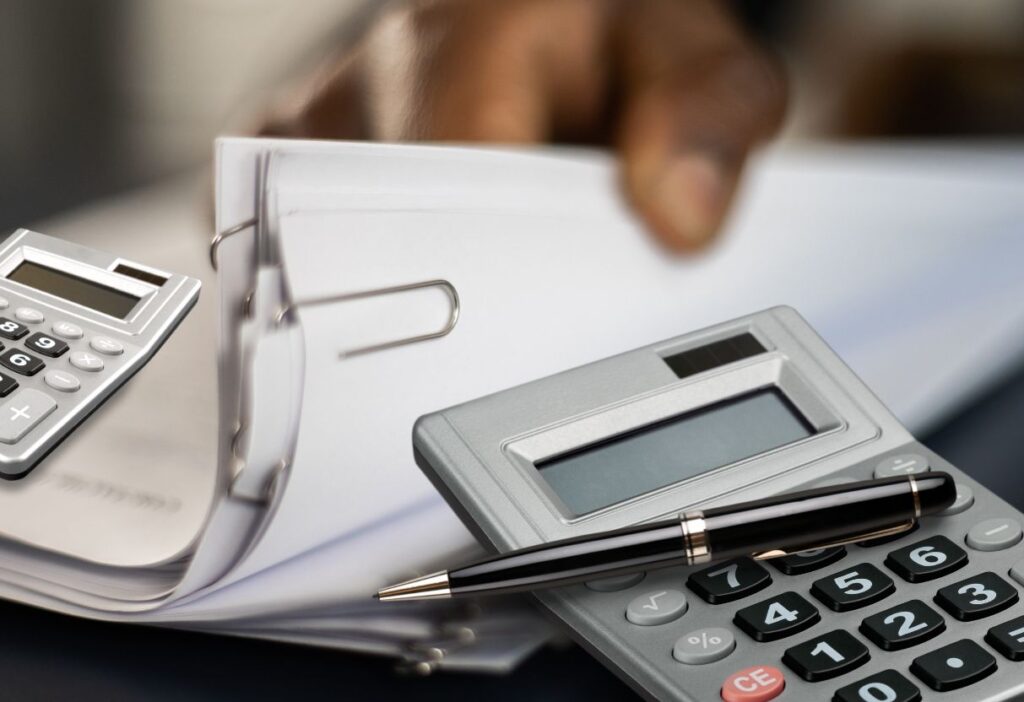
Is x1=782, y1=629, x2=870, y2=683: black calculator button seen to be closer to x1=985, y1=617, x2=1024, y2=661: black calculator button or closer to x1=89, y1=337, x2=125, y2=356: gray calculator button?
x1=985, y1=617, x2=1024, y2=661: black calculator button

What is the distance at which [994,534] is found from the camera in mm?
299

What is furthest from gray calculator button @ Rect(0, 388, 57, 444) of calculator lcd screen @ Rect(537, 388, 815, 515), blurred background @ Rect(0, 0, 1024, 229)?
blurred background @ Rect(0, 0, 1024, 229)

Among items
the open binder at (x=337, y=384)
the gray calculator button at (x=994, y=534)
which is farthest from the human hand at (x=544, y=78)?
the gray calculator button at (x=994, y=534)

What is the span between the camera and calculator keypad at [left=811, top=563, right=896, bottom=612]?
10.9 inches

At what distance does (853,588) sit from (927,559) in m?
0.02

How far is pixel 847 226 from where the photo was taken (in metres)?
0.46

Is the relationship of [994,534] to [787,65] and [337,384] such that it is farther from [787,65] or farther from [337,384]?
[787,65]

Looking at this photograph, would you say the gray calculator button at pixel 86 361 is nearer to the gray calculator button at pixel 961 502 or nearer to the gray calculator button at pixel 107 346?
the gray calculator button at pixel 107 346

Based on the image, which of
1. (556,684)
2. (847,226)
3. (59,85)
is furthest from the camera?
(59,85)

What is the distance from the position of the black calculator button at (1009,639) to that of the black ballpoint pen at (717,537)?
1.2 inches

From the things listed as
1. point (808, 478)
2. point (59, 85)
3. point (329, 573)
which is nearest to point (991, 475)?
point (808, 478)

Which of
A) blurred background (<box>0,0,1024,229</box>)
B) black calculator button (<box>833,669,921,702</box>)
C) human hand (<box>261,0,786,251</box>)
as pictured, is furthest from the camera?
blurred background (<box>0,0,1024,229</box>)

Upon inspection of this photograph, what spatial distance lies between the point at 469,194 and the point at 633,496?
0.10 m

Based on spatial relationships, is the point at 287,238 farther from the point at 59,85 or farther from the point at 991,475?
the point at 59,85
